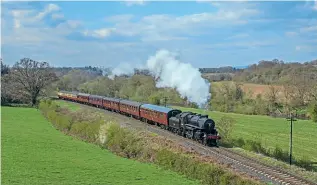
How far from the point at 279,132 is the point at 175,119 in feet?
71.9

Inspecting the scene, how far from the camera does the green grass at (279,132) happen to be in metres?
45.5

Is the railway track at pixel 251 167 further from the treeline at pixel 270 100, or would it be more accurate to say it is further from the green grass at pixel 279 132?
the treeline at pixel 270 100

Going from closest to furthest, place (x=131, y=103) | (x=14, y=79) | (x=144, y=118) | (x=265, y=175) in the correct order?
(x=265, y=175)
(x=144, y=118)
(x=131, y=103)
(x=14, y=79)

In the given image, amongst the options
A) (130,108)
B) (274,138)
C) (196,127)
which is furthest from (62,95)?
Answer: (196,127)

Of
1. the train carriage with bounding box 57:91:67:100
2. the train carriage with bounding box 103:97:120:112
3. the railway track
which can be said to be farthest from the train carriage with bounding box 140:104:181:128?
the train carriage with bounding box 57:91:67:100

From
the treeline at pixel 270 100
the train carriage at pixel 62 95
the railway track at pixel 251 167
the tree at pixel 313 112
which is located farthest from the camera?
the train carriage at pixel 62 95

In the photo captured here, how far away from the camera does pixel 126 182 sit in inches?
970

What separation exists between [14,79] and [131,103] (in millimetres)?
43889

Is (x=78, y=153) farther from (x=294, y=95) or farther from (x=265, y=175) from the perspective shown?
(x=294, y=95)

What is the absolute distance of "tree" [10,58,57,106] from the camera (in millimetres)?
92375

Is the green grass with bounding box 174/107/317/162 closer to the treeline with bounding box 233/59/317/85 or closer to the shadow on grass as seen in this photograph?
the shadow on grass

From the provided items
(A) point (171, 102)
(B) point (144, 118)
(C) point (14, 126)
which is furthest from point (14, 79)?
(B) point (144, 118)

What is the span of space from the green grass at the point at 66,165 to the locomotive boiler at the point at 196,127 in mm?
7148

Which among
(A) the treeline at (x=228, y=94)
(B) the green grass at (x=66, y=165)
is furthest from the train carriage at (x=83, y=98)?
(B) the green grass at (x=66, y=165)
